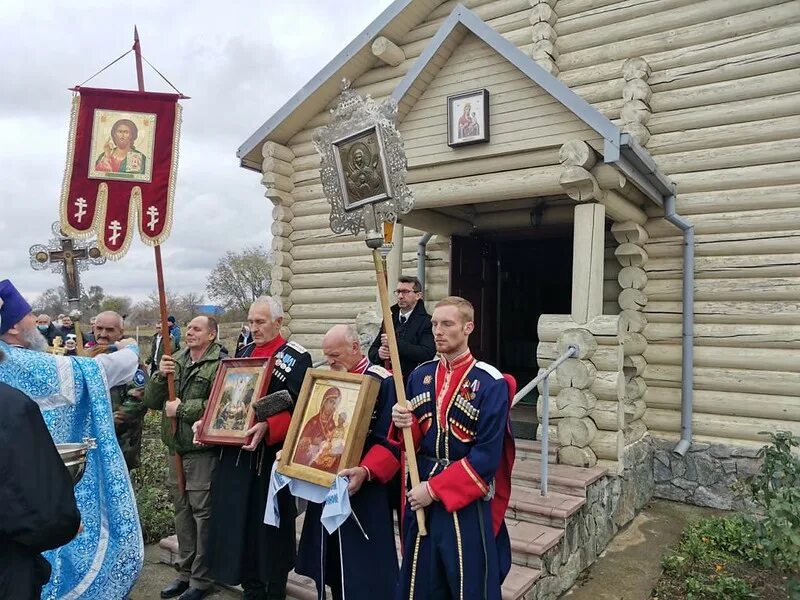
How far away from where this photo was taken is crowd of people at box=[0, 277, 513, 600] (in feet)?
9.14

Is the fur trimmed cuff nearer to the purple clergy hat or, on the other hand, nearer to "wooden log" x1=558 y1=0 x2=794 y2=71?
the purple clergy hat

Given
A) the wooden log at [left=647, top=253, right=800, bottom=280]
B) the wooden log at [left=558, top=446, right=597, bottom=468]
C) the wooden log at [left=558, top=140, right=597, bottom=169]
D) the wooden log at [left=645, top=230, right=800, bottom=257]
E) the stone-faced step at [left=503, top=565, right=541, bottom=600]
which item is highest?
the wooden log at [left=558, top=140, right=597, bottom=169]

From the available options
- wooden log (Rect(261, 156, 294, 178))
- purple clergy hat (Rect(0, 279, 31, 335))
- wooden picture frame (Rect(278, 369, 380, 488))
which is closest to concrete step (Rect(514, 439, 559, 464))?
wooden picture frame (Rect(278, 369, 380, 488))

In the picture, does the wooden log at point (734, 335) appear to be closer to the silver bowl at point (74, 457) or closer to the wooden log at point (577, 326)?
the wooden log at point (577, 326)

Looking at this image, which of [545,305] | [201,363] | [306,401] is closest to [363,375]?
[306,401]

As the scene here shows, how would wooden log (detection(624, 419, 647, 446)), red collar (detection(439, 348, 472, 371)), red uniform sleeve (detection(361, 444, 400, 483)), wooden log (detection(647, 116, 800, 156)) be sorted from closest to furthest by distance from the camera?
red collar (detection(439, 348, 472, 371)) → red uniform sleeve (detection(361, 444, 400, 483)) → wooden log (detection(624, 419, 647, 446)) → wooden log (detection(647, 116, 800, 156))

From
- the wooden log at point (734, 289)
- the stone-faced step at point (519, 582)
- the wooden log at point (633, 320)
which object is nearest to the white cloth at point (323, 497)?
the stone-faced step at point (519, 582)

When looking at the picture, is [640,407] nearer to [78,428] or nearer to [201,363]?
[201,363]

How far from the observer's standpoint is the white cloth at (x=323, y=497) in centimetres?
296

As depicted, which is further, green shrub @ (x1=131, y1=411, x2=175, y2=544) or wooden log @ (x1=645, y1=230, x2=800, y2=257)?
wooden log @ (x1=645, y1=230, x2=800, y2=257)

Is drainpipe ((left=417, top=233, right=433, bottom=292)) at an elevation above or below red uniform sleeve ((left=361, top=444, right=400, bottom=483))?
above

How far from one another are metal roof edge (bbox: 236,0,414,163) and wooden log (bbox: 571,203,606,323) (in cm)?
468

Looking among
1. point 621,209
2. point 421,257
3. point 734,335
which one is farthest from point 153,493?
point 734,335

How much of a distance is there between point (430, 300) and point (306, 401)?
5098mm
